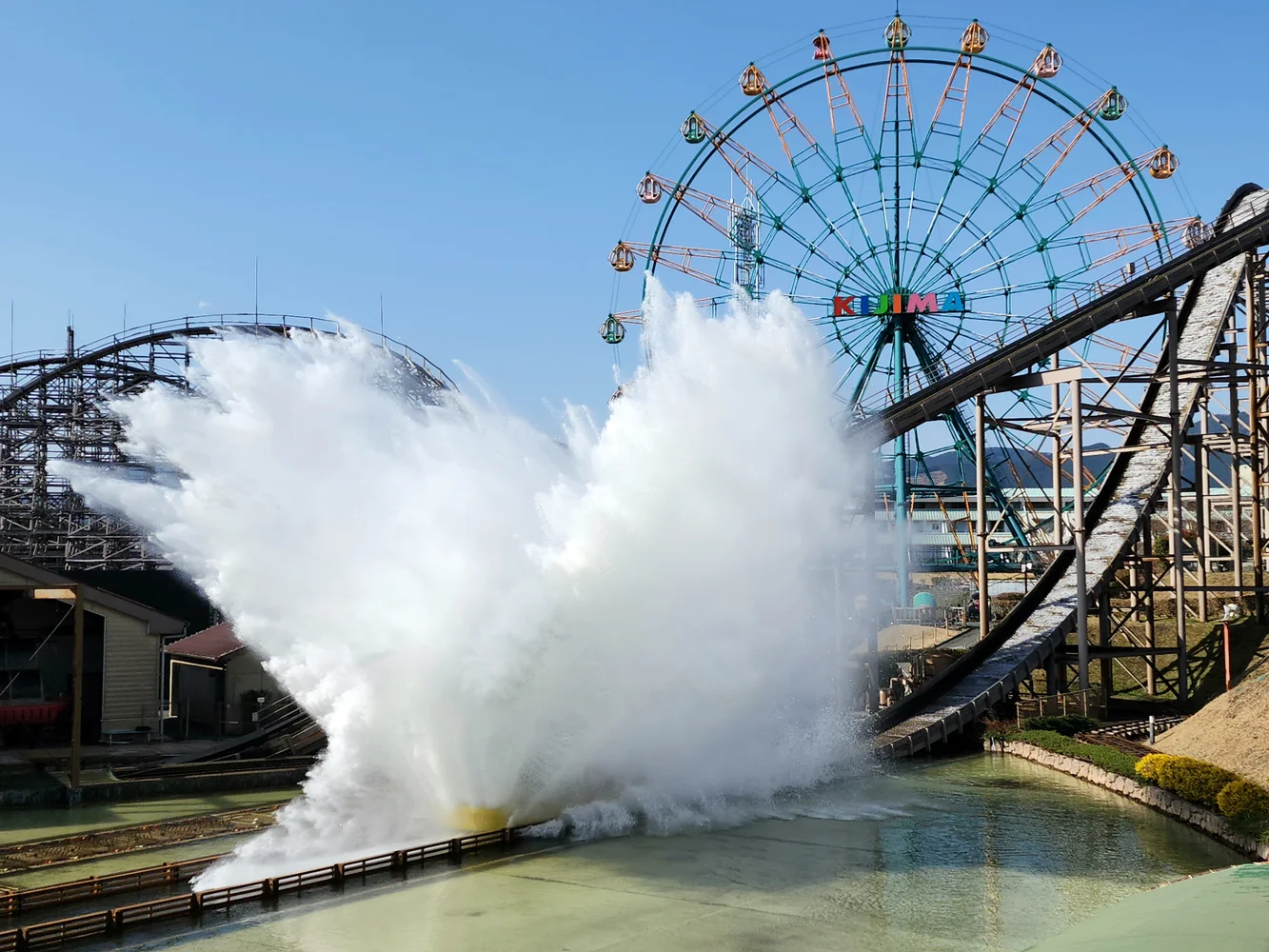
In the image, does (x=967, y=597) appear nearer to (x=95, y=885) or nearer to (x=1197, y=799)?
(x=1197, y=799)

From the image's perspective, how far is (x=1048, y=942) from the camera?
11148mm

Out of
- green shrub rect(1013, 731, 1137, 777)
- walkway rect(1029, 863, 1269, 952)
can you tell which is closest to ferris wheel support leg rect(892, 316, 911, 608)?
green shrub rect(1013, 731, 1137, 777)

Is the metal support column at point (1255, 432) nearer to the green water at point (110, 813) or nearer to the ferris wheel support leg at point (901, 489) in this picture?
the ferris wheel support leg at point (901, 489)

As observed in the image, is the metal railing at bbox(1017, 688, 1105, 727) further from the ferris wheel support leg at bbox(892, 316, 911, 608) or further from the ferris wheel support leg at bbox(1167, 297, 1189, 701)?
the ferris wheel support leg at bbox(892, 316, 911, 608)

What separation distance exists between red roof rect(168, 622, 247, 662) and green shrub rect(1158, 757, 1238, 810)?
21527 millimetres

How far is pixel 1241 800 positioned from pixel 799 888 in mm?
7322

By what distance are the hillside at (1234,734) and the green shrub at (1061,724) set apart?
2427mm

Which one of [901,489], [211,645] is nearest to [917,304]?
[901,489]

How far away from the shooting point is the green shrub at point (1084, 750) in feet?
72.1

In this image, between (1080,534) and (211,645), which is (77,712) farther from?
(1080,534)

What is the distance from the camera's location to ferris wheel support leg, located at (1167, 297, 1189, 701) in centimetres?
3022

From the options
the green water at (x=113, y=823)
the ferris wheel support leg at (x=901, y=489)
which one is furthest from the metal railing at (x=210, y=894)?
the ferris wheel support leg at (x=901, y=489)

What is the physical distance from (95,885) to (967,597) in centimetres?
4161

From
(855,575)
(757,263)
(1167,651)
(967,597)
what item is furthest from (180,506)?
(967,597)
